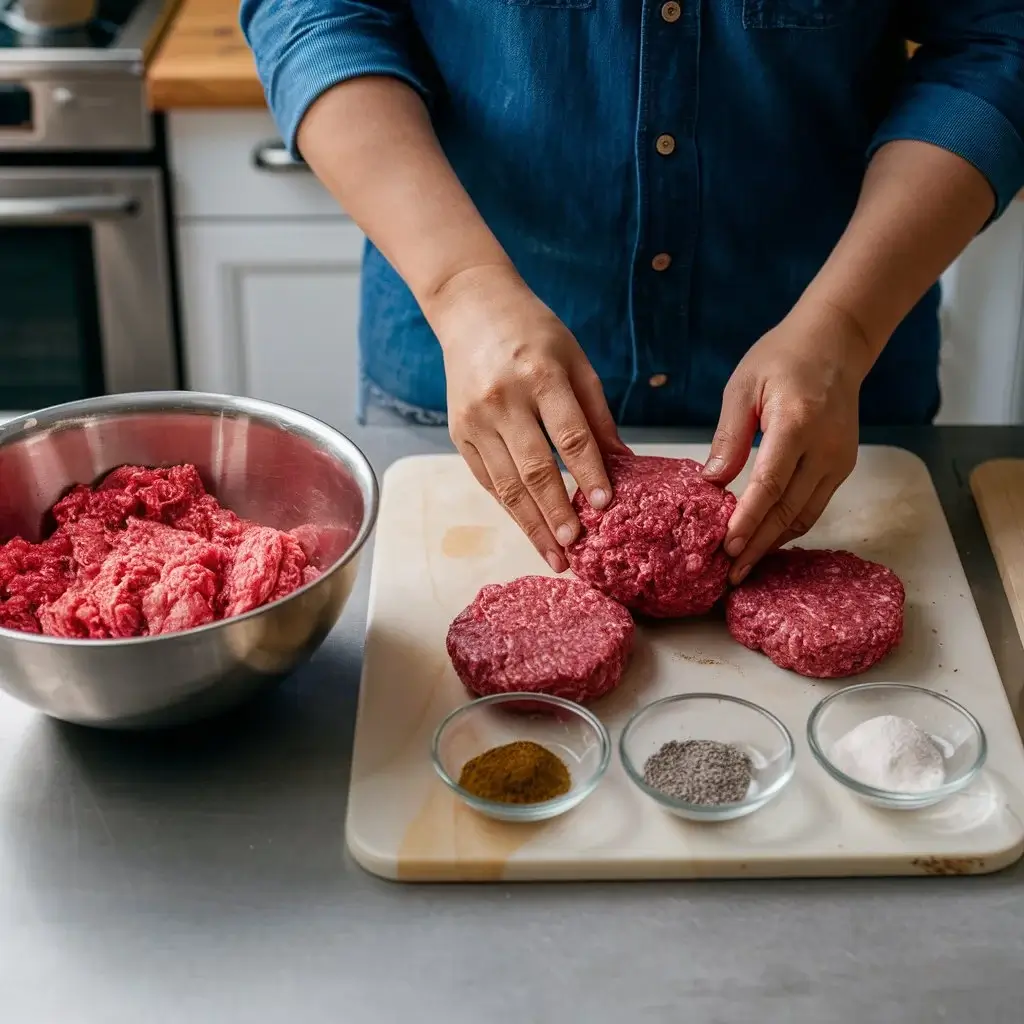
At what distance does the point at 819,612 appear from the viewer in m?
1.12

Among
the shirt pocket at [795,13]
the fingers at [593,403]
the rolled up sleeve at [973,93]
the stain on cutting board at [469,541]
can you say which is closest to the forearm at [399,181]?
the fingers at [593,403]

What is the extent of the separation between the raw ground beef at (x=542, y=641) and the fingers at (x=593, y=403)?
12cm

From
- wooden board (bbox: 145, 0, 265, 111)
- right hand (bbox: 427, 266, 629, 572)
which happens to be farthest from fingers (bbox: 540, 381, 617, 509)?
wooden board (bbox: 145, 0, 265, 111)

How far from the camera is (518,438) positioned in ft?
3.78

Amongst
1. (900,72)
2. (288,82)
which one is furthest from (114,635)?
(900,72)

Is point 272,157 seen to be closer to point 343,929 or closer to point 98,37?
point 98,37

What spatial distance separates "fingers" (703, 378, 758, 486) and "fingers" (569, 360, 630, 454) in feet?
0.33

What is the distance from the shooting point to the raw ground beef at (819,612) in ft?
3.59

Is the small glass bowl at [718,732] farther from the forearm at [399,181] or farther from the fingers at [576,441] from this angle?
the forearm at [399,181]

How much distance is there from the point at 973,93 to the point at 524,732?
0.79 meters

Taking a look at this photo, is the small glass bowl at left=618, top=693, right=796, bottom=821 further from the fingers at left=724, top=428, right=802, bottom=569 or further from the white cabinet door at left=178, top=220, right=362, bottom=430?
the white cabinet door at left=178, top=220, right=362, bottom=430

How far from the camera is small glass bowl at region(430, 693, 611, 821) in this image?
99cm

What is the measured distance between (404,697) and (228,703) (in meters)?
0.16

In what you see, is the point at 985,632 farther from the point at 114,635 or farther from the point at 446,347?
the point at 114,635
